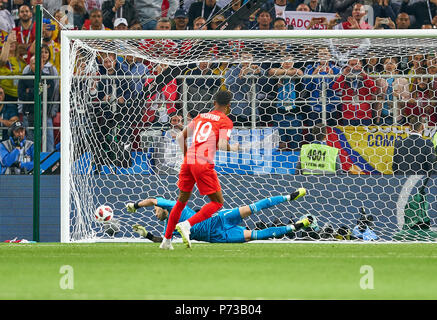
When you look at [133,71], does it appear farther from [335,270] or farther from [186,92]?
[335,270]

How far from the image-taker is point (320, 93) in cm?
1300

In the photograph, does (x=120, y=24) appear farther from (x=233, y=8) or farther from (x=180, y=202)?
(x=180, y=202)

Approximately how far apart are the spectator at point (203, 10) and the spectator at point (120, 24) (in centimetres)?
115

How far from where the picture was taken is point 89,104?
41.9 feet

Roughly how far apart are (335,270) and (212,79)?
706 cm

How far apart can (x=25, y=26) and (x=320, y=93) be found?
218 inches

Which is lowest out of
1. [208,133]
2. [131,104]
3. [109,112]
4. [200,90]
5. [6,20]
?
[208,133]

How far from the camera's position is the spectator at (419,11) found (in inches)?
571

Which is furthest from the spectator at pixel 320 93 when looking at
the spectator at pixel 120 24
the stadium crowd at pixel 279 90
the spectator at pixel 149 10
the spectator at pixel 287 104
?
the spectator at pixel 120 24

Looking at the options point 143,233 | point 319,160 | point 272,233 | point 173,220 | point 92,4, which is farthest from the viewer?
point 92,4

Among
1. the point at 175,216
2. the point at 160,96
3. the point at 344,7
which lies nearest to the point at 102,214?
the point at 175,216

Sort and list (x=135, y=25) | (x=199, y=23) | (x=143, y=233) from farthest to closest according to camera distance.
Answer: (x=135, y=25) < (x=199, y=23) < (x=143, y=233)

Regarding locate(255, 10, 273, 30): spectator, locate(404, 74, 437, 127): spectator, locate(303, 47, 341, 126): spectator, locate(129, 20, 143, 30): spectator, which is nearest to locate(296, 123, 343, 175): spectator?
locate(303, 47, 341, 126): spectator

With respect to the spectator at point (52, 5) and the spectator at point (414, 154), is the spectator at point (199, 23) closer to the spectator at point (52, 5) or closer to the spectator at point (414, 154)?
the spectator at point (52, 5)
